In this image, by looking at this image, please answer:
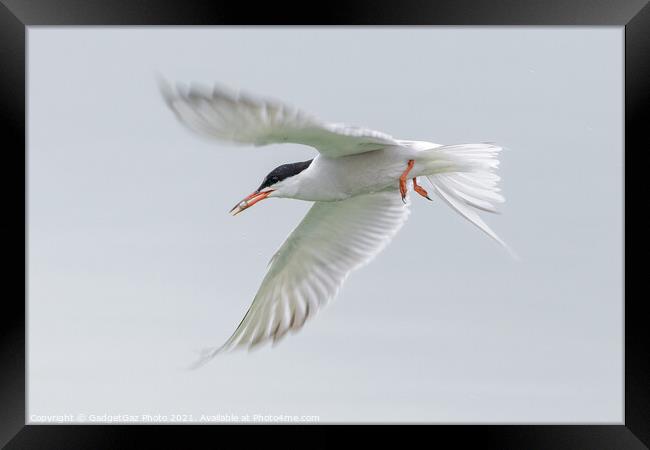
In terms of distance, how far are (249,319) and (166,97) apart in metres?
2.08

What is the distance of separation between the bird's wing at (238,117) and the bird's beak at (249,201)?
34.6 inches

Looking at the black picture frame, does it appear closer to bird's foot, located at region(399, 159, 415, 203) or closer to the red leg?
bird's foot, located at region(399, 159, 415, 203)

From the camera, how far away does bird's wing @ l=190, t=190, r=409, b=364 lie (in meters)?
4.95

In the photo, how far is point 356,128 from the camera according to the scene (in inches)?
133

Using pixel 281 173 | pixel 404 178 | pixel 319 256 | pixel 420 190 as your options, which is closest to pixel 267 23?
pixel 281 173

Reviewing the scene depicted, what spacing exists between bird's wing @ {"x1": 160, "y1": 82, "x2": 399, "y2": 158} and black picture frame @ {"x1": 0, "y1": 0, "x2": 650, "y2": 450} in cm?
93

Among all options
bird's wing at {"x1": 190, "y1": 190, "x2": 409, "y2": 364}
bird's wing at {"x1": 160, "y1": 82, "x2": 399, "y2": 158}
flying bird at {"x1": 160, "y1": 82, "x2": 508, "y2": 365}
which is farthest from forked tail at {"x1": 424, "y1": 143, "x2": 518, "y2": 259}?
bird's wing at {"x1": 160, "y1": 82, "x2": 399, "y2": 158}

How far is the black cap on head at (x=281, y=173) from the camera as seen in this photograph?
4363 mm

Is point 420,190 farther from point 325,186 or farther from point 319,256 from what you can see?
point 319,256

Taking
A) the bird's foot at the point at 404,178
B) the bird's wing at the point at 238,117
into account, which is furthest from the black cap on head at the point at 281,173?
the bird's wing at the point at 238,117

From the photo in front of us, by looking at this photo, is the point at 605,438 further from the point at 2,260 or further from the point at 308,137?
the point at 2,260

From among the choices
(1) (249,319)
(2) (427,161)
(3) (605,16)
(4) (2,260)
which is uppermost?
(3) (605,16)

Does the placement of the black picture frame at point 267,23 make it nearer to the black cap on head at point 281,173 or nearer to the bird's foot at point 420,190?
the black cap on head at point 281,173

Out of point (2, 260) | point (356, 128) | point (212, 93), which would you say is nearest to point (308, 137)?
point (356, 128)
